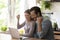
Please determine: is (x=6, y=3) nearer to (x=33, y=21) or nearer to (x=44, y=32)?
(x=33, y=21)

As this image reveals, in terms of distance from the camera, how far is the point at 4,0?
5.20 m

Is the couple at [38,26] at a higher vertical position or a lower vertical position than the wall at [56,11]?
lower

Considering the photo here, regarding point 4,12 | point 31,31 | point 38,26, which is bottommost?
point 31,31

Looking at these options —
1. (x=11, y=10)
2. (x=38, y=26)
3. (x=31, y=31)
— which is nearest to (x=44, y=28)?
(x=38, y=26)

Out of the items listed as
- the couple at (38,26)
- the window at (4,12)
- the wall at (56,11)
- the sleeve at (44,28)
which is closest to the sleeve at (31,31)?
the couple at (38,26)

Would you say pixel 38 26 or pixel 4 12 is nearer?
pixel 38 26

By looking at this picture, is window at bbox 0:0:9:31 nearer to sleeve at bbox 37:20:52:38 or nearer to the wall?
the wall

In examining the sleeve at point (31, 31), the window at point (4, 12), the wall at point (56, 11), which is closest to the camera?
the sleeve at point (31, 31)

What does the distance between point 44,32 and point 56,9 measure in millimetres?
2397

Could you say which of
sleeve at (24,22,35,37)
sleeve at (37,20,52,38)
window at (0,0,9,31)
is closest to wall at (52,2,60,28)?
window at (0,0,9,31)

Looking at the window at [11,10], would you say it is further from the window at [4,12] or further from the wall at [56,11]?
the wall at [56,11]

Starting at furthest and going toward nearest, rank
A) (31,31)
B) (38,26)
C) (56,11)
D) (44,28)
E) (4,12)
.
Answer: (4,12)
(56,11)
(31,31)
(38,26)
(44,28)

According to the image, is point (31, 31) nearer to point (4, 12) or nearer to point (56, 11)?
point (56, 11)

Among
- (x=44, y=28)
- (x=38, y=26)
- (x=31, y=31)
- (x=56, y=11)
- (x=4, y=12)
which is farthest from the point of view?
(x=4, y=12)
